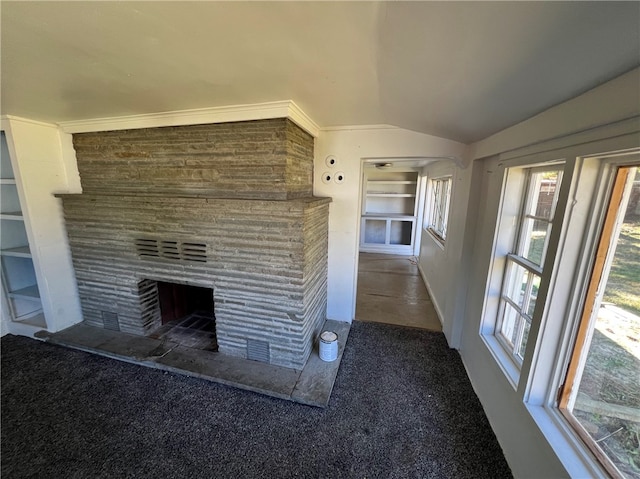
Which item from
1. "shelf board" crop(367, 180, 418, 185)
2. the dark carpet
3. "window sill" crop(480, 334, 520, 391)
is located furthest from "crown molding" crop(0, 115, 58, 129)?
"shelf board" crop(367, 180, 418, 185)

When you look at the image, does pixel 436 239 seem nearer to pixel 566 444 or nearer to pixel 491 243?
pixel 491 243

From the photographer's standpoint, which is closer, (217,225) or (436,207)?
(217,225)

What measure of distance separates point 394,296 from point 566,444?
2.57 meters

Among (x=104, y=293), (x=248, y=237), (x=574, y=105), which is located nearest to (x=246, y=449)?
(x=248, y=237)

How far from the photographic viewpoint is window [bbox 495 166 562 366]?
141 cm

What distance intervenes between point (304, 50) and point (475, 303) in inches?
85.4

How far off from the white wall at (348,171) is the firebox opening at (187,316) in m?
1.38

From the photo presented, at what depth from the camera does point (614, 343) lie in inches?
38.7

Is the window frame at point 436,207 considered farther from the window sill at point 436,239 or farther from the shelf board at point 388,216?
the shelf board at point 388,216

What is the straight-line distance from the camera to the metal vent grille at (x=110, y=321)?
2.54 m

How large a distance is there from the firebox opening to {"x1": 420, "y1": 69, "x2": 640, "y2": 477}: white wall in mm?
2263

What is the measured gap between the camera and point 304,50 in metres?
1.07

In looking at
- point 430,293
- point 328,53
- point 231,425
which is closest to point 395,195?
point 430,293

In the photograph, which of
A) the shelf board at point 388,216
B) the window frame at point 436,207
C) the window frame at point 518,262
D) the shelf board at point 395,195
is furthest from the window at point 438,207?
the window frame at point 518,262
